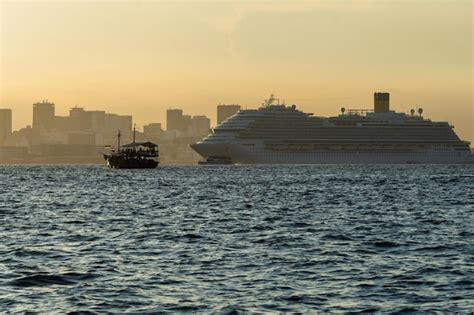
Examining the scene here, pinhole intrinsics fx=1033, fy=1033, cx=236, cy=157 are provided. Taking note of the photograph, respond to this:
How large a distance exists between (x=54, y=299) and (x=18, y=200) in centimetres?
5346

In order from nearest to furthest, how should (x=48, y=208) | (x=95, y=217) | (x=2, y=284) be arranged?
(x=2, y=284) → (x=95, y=217) → (x=48, y=208)

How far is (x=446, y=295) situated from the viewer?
2631cm

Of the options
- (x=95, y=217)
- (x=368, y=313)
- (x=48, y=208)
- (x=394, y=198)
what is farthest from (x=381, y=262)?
(x=394, y=198)

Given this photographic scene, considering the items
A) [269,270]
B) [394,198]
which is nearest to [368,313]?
[269,270]

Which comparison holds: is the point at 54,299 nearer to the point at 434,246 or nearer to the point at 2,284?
the point at 2,284

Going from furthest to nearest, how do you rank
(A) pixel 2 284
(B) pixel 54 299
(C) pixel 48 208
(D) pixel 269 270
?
1. (C) pixel 48 208
2. (D) pixel 269 270
3. (A) pixel 2 284
4. (B) pixel 54 299

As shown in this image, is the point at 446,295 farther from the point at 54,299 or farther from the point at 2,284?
the point at 2,284

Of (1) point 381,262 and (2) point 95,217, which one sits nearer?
(1) point 381,262

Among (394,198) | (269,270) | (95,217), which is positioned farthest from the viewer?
(394,198)

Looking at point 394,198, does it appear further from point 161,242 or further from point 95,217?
point 161,242

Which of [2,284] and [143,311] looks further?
[2,284]

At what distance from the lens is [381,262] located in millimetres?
32719

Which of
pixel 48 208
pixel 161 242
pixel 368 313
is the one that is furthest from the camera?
pixel 48 208

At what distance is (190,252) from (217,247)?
1914mm
